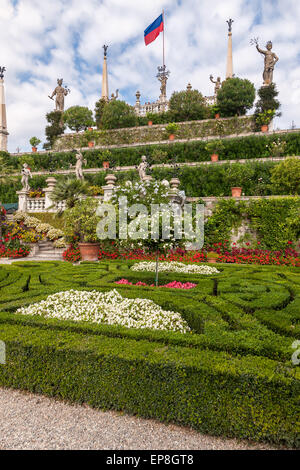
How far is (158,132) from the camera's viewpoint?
25.8 metres

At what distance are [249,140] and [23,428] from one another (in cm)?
2038

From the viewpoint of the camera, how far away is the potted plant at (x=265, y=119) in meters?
20.1

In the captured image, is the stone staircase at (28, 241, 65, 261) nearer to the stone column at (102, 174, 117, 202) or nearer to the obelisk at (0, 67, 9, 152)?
the stone column at (102, 174, 117, 202)

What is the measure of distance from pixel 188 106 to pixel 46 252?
20.6 m

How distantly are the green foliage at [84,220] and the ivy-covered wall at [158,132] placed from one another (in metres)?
16.4

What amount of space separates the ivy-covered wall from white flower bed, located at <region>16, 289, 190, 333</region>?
Answer: 21.4 meters

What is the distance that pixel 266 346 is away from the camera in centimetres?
273

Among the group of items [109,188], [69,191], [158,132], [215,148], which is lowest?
[69,191]
